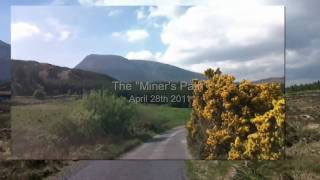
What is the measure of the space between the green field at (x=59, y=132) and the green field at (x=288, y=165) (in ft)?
3.55

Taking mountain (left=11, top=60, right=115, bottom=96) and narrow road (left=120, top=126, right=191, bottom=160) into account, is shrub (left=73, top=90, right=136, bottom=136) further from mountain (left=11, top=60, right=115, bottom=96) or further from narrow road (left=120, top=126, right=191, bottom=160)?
narrow road (left=120, top=126, right=191, bottom=160)

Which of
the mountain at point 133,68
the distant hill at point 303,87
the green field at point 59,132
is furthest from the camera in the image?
the distant hill at point 303,87

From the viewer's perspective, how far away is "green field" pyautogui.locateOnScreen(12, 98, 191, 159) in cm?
1116

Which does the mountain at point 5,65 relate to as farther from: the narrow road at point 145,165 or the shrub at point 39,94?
the narrow road at point 145,165

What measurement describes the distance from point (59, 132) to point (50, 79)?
1.08 m

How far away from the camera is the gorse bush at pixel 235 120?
11.1 meters

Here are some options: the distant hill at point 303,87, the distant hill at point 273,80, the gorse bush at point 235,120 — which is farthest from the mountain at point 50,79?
the distant hill at point 303,87

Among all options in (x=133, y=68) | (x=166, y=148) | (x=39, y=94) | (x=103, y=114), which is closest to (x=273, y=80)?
(x=166, y=148)

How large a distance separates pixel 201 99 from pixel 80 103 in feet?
7.87

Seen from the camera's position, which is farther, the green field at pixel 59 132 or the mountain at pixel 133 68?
the green field at pixel 59 132

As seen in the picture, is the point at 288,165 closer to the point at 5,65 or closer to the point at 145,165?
the point at 145,165

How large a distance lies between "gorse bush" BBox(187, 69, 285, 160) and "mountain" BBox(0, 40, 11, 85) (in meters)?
3.68

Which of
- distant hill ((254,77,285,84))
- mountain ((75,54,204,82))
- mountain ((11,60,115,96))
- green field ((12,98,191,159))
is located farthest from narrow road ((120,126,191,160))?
distant hill ((254,77,285,84))

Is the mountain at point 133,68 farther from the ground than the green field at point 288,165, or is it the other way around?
the mountain at point 133,68
